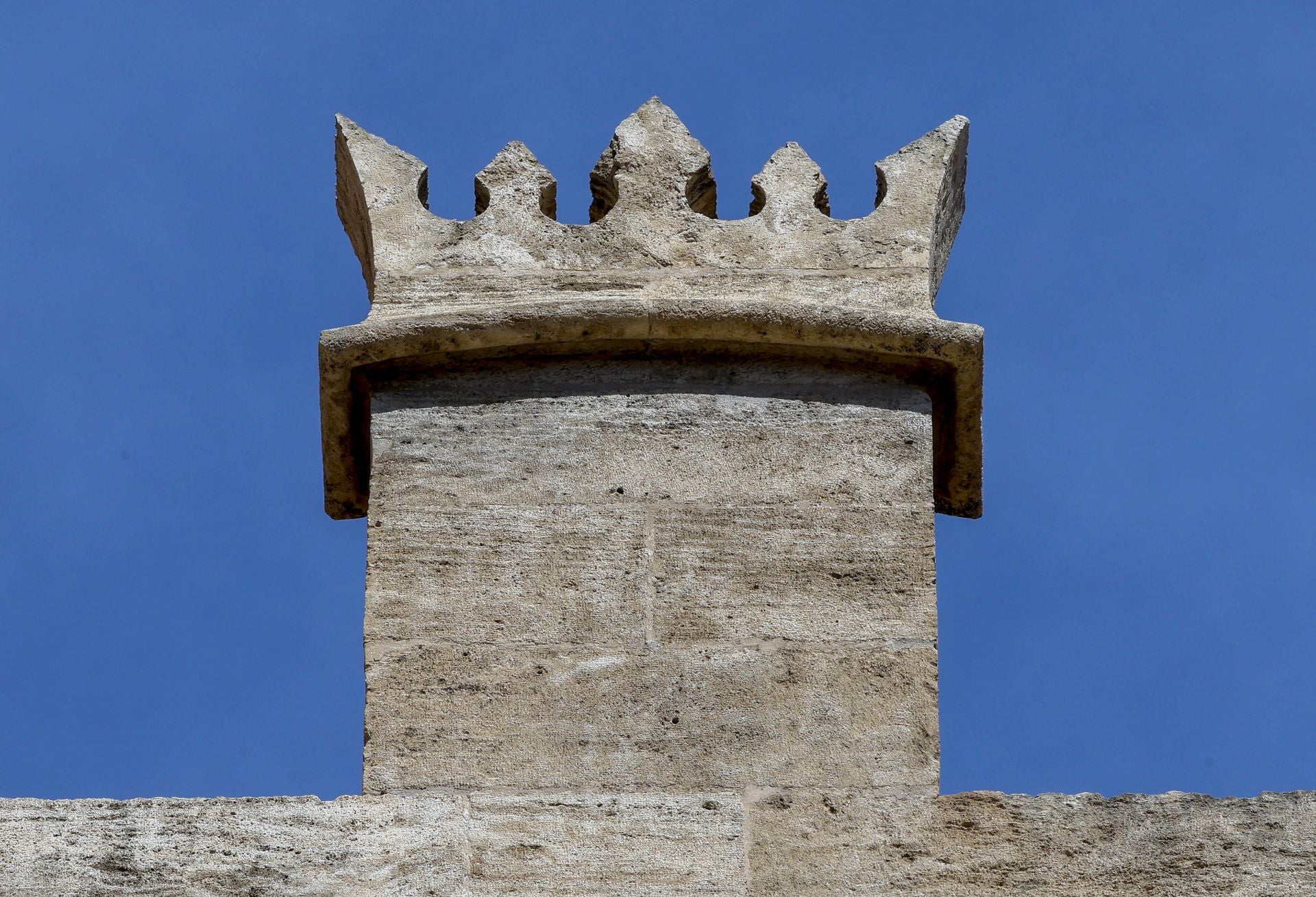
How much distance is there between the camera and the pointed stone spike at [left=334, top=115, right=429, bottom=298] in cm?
680

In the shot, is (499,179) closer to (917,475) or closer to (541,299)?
(541,299)

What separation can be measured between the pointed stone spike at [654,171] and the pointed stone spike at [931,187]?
0.45m

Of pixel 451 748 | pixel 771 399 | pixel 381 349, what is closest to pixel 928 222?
pixel 771 399

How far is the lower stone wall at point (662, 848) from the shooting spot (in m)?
5.17

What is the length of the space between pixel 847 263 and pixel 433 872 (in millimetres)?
2022

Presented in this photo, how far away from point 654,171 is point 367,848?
228 cm

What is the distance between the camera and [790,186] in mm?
6816

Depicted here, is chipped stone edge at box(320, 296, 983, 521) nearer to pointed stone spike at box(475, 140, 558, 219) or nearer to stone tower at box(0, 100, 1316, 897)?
stone tower at box(0, 100, 1316, 897)

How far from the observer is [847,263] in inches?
257

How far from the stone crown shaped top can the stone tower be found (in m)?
0.01

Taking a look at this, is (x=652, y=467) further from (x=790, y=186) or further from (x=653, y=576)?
(x=790, y=186)

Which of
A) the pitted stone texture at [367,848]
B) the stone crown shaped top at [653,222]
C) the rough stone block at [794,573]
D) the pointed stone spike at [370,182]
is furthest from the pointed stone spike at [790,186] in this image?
the pitted stone texture at [367,848]

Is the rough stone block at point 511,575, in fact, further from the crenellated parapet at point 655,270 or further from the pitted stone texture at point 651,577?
the crenellated parapet at point 655,270

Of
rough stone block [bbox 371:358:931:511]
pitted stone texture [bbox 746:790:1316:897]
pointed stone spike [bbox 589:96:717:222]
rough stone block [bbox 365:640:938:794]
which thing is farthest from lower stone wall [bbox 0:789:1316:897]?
pointed stone spike [bbox 589:96:717:222]
